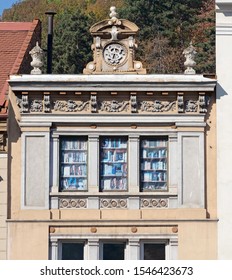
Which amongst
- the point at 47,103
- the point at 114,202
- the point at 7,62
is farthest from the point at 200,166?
the point at 7,62

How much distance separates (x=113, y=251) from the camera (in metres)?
36.1

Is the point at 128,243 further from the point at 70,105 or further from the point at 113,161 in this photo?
the point at 70,105

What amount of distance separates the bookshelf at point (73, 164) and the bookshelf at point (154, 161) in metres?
1.60

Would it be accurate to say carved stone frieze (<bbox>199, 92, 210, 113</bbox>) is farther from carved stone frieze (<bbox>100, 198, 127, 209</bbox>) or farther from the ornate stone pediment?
carved stone frieze (<bbox>100, 198, 127, 209</bbox>)

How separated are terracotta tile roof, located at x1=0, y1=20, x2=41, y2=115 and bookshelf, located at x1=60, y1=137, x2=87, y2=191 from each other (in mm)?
2149

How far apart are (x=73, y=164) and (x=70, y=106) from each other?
1.60 meters

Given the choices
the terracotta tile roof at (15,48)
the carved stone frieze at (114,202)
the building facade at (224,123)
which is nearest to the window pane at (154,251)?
the carved stone frieze at (114,202)

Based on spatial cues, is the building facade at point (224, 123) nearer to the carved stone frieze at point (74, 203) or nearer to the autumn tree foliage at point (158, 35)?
the carved stone frieze at point (74, 203)

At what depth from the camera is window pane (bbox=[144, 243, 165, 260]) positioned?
36000mm

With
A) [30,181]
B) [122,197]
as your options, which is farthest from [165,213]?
[30,181]

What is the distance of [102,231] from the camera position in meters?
35.9

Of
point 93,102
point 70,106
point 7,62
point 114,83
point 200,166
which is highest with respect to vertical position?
point 7,62

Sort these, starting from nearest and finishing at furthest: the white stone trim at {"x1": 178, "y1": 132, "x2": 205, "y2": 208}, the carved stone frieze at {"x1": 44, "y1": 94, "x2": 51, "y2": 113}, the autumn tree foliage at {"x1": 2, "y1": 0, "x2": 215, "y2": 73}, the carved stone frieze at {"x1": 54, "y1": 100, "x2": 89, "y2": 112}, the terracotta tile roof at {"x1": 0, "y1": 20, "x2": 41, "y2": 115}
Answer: the white stone trim at {"x1": 178, "y1": 132, "x2": 205, "y2": 208} < the carved stone frieze at {"x1": 44, "y1": 94, "x2": 51, "y2": 113} < the carved stone frieze at {"x1": 54, "y1": 100, "x2": 89, "y2": 112} < the terracotta tile roof at {"x1": 0, "y1": 20, "x2": 41, "y2": 115} < the autumn tree foliage at {"x1": 2, "y1": 0, "x2": 215, "y2": 73}

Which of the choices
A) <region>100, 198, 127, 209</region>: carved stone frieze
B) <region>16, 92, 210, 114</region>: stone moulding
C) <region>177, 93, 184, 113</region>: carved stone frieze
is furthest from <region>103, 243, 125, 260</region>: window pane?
<region>177, 93, 184, 113</region>: carved stone frieze
